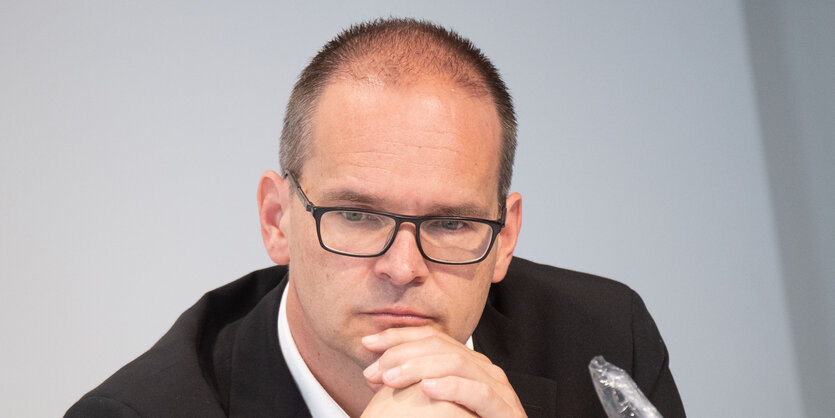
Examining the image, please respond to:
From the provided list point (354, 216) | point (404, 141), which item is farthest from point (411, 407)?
point (404, 141)

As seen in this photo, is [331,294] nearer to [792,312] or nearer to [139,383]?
[139,383]

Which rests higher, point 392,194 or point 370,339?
point 392,194

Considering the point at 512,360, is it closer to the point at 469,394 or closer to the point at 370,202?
the point at 469,394

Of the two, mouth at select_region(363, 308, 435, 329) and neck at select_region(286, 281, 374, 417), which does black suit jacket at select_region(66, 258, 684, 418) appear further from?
mouth at select_region(363, 308, 435, 329)

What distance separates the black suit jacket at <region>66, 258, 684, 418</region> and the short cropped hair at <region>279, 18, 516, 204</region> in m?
0.48

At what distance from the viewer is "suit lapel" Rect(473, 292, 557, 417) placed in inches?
92.9

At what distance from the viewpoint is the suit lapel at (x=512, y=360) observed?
2.36 meters

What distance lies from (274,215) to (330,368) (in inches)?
16.0

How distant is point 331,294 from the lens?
6.29ft

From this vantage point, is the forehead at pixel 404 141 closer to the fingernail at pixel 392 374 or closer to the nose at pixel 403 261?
the nose at pixel 403 261

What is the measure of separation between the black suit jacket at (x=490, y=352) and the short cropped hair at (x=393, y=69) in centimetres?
48

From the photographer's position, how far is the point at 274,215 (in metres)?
2.20

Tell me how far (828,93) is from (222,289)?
280 centimetres

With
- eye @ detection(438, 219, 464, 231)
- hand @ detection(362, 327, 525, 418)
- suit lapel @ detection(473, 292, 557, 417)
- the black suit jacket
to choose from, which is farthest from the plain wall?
hand @ detection(362, 327, 525, 418)
